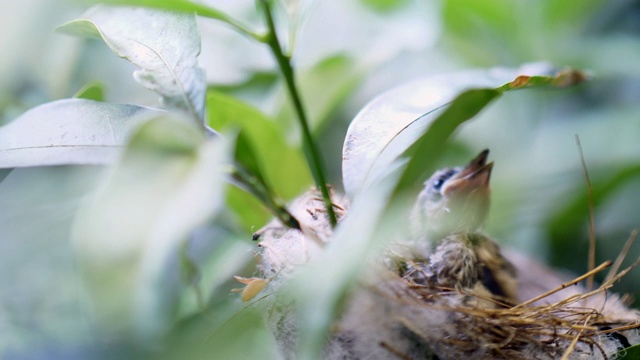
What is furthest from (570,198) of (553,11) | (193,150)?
(193,150)

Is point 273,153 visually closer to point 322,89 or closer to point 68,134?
point 322,89

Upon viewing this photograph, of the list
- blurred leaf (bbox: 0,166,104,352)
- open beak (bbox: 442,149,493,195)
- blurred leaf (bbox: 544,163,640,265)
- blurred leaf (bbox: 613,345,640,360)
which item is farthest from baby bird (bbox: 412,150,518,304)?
blurred leaf (bbox: 544,163,640,265)

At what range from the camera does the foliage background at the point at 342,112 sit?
2.61 feet

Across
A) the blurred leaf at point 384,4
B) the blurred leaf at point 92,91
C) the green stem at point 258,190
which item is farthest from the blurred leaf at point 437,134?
the blurred leaf at point 384,4

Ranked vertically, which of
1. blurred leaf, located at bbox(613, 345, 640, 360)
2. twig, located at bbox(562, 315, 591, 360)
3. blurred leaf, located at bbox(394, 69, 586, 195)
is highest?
blurred leaf, located at bbox(394, 69, 586, 195)

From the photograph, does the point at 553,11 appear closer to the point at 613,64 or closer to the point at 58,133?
the point at 613,64

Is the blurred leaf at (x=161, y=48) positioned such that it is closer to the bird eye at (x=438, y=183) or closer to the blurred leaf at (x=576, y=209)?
the bird eye at (x=438, y=183)

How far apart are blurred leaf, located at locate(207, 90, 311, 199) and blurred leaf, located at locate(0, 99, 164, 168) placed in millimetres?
299

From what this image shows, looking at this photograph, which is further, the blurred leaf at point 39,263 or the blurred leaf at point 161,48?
the blurred leaf at point 39,263

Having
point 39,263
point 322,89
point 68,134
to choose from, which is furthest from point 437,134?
point 39,263

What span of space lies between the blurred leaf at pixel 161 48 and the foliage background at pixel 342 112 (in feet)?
0.44

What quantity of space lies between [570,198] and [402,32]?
0.51m

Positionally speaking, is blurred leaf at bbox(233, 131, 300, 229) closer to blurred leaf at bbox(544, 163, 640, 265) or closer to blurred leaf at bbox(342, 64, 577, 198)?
blurred leaf at bbox(342, 64, 577, 198)

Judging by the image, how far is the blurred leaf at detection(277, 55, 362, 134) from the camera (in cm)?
97
